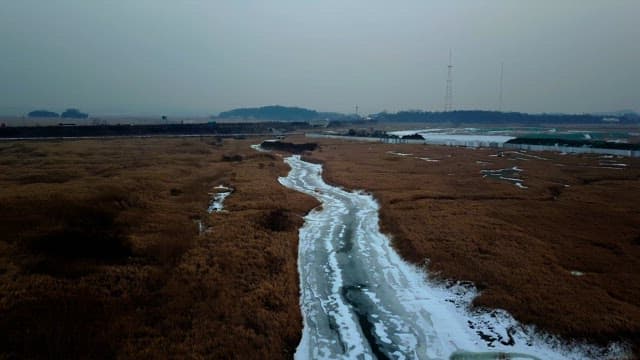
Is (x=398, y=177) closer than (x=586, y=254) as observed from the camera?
No

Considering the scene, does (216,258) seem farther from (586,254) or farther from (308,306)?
(586,254)

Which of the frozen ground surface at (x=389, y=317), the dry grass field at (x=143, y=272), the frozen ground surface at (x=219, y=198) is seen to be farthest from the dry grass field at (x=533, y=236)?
the frozen ground surface at (x=219, y=198)

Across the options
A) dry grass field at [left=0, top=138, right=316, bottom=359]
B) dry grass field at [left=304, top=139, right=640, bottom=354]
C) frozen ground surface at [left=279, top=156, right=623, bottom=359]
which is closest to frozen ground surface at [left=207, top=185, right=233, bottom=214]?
dry grass field at [left=0, top=138, right=316, bottom=359]

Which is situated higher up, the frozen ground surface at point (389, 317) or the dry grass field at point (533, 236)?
the dry grass field at point (533, 236)

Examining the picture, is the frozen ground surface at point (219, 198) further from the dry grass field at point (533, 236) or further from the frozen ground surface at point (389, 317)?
the dry grass field at point (533, 236)

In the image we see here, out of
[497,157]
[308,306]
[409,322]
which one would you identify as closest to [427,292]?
[409,322]

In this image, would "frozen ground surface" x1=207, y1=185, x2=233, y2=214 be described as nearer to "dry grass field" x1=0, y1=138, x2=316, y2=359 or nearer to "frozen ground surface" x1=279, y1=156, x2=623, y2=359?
"dry grass field" x1=0, y1=138, x2=316, y2=359
